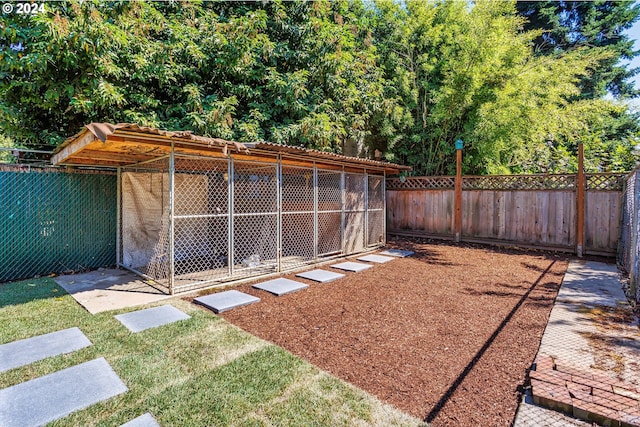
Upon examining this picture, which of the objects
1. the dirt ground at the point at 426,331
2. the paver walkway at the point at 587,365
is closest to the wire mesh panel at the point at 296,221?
the dirt ground at the point at 426,331

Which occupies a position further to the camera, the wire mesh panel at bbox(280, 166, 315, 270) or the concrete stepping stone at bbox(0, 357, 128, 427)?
the wire mesh panel at bbox(280, 166, 315, 270)

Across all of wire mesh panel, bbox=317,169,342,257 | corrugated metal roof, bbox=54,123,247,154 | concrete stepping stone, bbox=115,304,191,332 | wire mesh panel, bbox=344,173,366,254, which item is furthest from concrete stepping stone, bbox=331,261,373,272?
corrugated metal roof, bbox=54,123,247,154

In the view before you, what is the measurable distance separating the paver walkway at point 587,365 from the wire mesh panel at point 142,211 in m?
5.36

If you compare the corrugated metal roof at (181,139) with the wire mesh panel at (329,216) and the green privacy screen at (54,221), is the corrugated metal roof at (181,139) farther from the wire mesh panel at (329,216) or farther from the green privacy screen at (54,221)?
the green privacy screen at (54,221)

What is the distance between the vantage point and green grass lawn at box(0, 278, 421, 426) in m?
1.90

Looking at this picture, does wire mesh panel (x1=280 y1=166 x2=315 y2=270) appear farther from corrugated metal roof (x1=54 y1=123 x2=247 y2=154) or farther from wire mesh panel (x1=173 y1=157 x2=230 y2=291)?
corrugated metal roof (x1=54 y1=123 x2=247 y2=154)

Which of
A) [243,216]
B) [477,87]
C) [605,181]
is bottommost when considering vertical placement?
[243,216]

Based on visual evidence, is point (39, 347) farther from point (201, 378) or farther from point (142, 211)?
point (142, 211)

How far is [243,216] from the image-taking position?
6.70 meters

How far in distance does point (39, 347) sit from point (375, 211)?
646cm

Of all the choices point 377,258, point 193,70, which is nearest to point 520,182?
point 377,258

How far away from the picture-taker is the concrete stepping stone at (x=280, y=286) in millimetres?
4405

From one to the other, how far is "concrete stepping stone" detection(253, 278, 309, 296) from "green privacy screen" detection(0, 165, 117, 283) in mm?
3284

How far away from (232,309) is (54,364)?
166 cm
